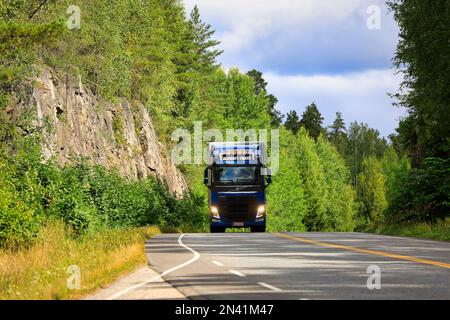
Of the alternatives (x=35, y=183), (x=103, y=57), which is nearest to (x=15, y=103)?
(x=35, y=183)

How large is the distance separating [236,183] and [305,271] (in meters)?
21.3

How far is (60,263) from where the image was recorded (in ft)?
56.4

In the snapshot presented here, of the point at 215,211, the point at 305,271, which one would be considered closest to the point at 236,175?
the point at 215,211

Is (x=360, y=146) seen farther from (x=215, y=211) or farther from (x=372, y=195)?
(x=215, y=211)

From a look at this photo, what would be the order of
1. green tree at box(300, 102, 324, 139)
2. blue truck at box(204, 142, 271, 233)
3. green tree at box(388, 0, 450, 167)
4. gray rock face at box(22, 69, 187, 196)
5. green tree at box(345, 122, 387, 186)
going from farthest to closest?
green tree at box(345, 122, 387, 186)
green tree at box(300, 102, 324, 139)
blue truck at box(204, 142, 271, 233)
gray rock face at box(22, 69, 187, 196)
green tree at box(388, 0, 450, 167)

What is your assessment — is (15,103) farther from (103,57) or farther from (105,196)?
(103,57)

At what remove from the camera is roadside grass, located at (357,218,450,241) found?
28.3 m

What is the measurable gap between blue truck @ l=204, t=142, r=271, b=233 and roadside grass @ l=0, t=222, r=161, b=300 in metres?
10.5

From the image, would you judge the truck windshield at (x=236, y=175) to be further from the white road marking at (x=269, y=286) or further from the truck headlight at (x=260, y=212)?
the white road marking at (x=269, y=286)

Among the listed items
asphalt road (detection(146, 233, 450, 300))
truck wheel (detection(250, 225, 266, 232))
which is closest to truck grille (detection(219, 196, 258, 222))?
truck wheel (detection(250, 225, 266, 232))

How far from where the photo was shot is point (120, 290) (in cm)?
1192

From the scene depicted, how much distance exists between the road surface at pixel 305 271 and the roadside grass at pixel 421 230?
555 cm

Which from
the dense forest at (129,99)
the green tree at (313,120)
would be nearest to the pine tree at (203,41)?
the dense forest at (129,99)

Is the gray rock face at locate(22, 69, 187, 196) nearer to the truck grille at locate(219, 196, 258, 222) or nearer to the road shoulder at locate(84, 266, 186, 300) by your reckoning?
the truck grille at locate(219, 196, 258, 222)
